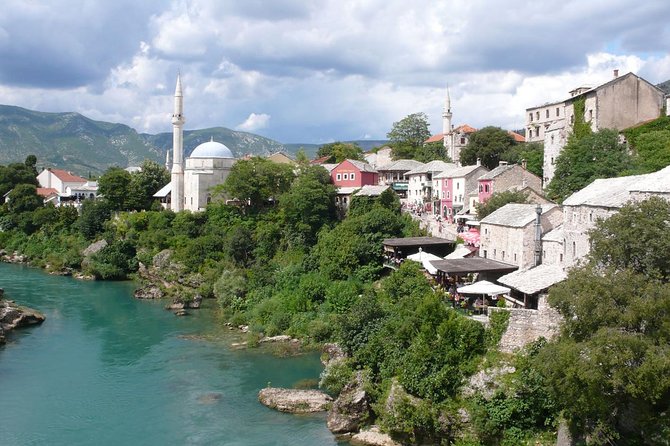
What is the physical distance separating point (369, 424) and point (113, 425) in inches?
367

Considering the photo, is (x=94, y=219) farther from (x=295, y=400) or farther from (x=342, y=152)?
(x=295, y=400)

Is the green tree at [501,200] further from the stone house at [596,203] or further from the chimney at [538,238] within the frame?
the stone house at [596,203]

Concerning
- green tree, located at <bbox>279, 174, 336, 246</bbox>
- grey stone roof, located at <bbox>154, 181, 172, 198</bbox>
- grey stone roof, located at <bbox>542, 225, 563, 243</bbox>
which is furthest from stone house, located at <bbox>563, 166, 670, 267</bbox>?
grey stone roof, located at <bbox>154, 181, 172, 198</bbox>

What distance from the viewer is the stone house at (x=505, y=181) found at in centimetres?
4003

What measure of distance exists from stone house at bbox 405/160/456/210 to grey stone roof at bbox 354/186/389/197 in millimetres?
3892

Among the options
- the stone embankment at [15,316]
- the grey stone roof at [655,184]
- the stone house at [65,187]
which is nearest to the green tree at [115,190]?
the stone house at [65,187]

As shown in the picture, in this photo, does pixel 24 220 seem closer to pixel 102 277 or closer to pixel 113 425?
pixel 102 277

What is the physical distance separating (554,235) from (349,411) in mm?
12501

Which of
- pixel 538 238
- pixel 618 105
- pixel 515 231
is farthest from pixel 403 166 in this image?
pixel 538 238

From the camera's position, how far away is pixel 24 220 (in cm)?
6650

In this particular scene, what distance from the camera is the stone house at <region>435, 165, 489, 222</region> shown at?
44.4 meters

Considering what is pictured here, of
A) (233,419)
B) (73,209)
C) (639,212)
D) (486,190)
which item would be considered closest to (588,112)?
(486,190)

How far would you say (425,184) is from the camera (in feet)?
167


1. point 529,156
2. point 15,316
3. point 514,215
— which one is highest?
point 529,156
